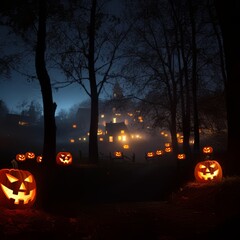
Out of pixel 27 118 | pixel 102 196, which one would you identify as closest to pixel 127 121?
pixel 27 118

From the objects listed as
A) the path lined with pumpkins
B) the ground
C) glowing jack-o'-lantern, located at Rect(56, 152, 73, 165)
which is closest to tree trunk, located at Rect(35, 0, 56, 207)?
glowing jack-o'-lantern, located at Rect(56, 152, 73, 165)

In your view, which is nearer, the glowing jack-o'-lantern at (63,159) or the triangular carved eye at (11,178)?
the triangular carved eye at (11,178)

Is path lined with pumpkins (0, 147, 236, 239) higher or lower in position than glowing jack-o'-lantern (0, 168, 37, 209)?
lower

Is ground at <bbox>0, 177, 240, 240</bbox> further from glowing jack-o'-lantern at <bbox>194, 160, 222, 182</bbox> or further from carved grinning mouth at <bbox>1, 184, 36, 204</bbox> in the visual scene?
glowing jack-o'-lantern at <bbox>194, 160, 222, 182</bbox>

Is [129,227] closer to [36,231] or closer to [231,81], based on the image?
[36,231]

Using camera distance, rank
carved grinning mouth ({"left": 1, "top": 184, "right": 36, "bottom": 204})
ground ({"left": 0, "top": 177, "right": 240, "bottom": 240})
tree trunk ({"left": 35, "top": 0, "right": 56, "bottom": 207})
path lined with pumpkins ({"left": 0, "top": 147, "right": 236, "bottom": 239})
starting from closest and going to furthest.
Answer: ground ({"left": 0, "top": 177, "right": 240, "bottom": 240})
path lined with pumpkins ({"left": 0, "top": 147, "right": 236, "bottom": 239})
carved grinning mouth ({"left": 1, "top": 184, "right": 36, "bottom": 204})
tree trunk ({"left": 35, "top": 0, "right": 56, "bottom": 207})

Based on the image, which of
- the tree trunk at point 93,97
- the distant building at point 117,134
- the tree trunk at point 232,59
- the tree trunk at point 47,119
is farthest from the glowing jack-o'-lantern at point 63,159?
the distant building at point 117,134


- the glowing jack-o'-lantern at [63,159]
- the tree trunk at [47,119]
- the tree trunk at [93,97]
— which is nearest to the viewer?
the tree trunk at [47,119]

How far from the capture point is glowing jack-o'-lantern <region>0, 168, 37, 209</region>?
7.78 meters

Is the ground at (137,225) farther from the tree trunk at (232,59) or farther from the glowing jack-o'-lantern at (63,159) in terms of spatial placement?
the glowing jack-o'-lantern at (63,159)

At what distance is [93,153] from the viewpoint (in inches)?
980

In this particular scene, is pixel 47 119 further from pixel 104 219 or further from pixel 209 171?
pixel 104 219

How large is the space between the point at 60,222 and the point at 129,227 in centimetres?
144

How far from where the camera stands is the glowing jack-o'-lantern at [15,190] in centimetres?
778
